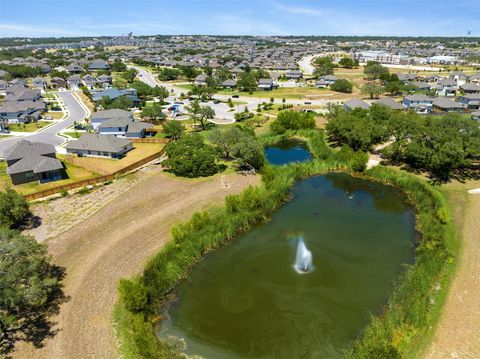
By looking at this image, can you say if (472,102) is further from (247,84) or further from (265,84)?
(247,84)

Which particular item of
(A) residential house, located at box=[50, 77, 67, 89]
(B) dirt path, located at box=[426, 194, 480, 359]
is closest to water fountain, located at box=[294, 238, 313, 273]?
(B) dirt path, located at box=[426, 194, 480, 359]

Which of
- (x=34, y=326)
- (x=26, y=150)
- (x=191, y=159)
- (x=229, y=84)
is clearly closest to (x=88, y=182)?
(x=26, y=150)

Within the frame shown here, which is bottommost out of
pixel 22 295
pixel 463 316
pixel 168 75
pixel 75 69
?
pixel 463 316

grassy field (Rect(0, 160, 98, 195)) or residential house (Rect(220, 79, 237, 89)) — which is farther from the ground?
residential house (Rect(220, 79, 237, 89))

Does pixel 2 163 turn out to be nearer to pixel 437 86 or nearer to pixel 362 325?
pixel 362 325

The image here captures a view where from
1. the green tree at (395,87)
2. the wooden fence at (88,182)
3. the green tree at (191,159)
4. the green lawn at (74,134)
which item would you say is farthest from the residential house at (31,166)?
the green tree at (395,87)

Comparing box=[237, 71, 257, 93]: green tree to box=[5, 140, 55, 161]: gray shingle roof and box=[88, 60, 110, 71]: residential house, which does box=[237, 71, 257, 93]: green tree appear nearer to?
box=[5, 140, 55, 161]: gray shingle roof
